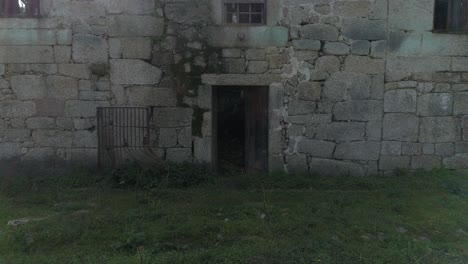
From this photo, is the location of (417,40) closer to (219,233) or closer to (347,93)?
(347,93)

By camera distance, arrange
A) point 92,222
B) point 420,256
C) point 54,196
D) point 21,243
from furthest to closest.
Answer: point 54,196 < point 92,222 < point 21,243 < point 420,256

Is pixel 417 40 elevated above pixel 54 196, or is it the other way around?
pixel 417 40

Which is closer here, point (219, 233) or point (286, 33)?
point (219, 233)

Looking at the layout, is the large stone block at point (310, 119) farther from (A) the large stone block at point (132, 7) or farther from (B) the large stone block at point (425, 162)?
(A) the large stone block at point (132, 7)

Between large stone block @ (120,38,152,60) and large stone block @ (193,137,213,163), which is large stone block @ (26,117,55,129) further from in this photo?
large stone block @ (193,137,213,163)

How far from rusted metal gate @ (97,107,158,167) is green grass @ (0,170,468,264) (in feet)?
1.71

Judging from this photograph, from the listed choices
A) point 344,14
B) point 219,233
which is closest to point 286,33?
point 344,14

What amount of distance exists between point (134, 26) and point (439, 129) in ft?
16.3

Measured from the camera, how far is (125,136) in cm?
725

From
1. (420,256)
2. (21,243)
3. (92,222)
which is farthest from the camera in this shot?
(92,222)

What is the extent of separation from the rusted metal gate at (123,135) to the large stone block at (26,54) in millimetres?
1132

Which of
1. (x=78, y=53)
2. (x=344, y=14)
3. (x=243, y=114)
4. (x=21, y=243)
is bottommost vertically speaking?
(x=21, y=243)

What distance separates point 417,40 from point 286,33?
78.7 inches

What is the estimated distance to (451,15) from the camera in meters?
7.15
